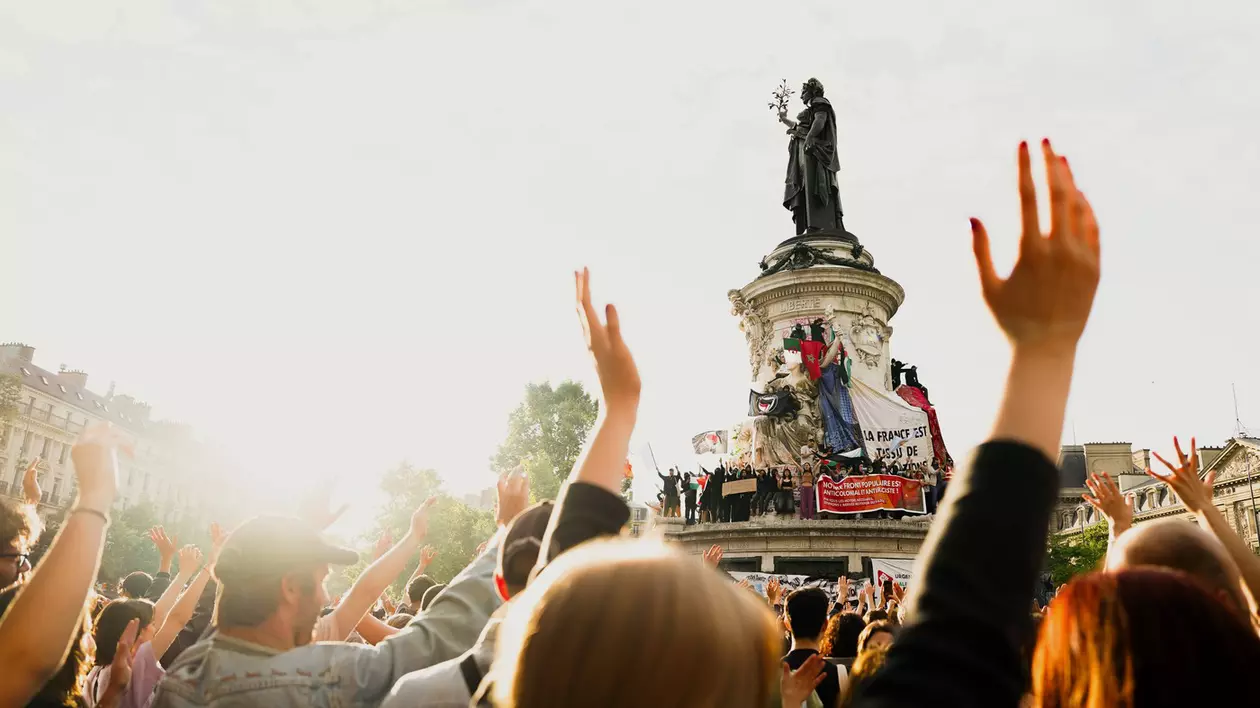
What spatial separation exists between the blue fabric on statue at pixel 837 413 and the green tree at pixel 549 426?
2069 cm

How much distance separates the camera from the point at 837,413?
85.2 feet

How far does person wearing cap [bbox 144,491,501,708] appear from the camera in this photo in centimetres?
277

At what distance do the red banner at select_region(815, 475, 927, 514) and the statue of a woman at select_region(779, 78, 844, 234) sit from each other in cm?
1044

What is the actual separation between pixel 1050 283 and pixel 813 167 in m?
30.7

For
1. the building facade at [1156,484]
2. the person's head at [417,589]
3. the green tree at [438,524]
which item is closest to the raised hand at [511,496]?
the person's head at [417,589]

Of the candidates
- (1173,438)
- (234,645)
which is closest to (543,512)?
(234,645)

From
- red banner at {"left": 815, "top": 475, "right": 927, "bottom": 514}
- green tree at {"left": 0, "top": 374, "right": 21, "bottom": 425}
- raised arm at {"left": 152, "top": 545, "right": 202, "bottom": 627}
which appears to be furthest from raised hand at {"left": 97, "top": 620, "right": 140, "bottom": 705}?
green tree at {"left": 0, "top": 374, "right": 21, "bottom": 425}

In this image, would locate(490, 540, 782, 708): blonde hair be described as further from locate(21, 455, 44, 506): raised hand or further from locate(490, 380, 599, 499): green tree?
locate(490, 380, 599, 499): green tree

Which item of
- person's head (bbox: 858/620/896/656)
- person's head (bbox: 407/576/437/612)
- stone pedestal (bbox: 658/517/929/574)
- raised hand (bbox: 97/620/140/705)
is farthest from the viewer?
stone pedestal (bbox: 658/517/929/574)

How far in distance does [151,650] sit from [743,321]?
83.2 feet

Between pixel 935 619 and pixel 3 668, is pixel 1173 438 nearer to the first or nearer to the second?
pixel 935 619

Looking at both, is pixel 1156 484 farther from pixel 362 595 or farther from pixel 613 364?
pixel 613 364

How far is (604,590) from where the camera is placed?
4.39 feet

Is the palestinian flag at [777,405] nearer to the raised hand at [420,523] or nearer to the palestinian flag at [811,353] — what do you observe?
the palestinian flag at [811,353]
